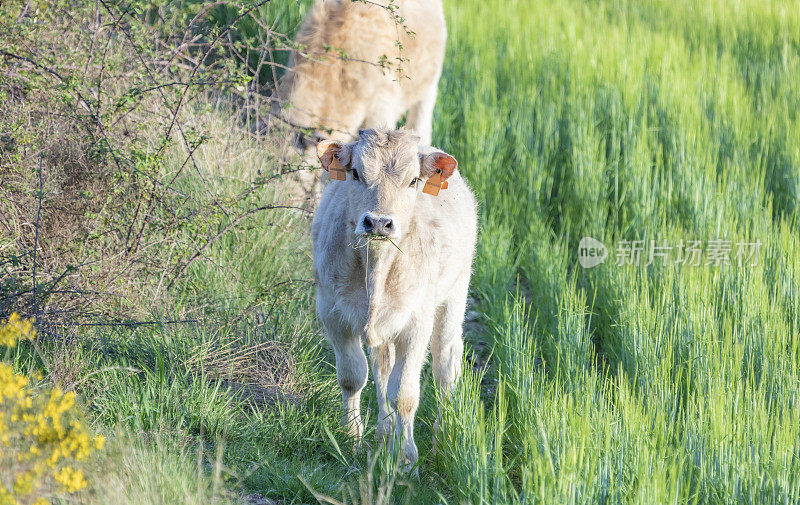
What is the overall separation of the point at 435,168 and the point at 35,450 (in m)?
1.94

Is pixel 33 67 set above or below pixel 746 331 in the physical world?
above

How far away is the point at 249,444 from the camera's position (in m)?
3.70

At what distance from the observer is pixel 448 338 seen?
4316mm

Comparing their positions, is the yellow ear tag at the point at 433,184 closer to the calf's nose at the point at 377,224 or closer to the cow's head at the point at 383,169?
the cow's head at the point at 383,169

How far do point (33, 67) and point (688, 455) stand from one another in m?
3.84

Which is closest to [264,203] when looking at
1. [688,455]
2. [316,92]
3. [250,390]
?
[316,92]

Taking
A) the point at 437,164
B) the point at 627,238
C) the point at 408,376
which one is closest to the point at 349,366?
the point at 408,376

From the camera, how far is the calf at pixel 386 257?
3418mm

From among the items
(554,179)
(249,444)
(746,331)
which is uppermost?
(554,179)

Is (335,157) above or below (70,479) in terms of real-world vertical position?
above

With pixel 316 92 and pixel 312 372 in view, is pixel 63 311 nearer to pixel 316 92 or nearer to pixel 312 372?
pixel 312 372

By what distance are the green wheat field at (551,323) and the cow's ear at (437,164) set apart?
1.00m

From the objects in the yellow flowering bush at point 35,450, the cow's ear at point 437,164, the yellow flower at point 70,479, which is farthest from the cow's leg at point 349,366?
the yellow flower at point 70,479

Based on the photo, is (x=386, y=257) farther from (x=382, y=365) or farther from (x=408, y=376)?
(x=382, y=365)
